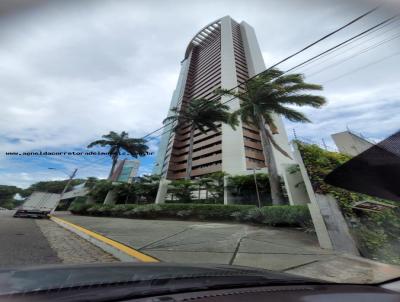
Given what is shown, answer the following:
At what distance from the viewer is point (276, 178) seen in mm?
12969

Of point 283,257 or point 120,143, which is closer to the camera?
point 283,257

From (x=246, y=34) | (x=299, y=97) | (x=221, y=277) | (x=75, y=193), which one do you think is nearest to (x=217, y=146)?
(x=75, y=193)

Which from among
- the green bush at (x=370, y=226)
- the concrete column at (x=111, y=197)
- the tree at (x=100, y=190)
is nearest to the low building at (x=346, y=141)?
the green bush at (x=370, y=226)

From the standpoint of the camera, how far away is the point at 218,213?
11.5 meters

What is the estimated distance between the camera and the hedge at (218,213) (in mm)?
7039

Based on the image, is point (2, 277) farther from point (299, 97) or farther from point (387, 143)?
point (299, 97)

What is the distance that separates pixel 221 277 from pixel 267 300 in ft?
1.30

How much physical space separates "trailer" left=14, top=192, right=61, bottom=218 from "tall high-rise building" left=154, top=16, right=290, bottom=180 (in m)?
24.7

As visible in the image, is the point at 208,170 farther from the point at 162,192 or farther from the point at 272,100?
the point at 272,100

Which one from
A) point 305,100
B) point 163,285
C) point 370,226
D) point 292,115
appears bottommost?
point 163,285

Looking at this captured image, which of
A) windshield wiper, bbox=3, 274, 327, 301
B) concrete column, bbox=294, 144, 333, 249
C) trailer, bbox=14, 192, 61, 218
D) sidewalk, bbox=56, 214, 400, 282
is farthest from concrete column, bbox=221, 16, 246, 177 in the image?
windshield wiper, bbox=3, 274, 327, 301

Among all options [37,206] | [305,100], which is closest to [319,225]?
[305,100]

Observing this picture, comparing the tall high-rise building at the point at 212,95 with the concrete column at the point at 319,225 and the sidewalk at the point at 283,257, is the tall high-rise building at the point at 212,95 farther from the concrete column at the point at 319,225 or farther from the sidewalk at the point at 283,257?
the sidewalk at the point at 283,257

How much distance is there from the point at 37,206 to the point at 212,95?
37.1 m
